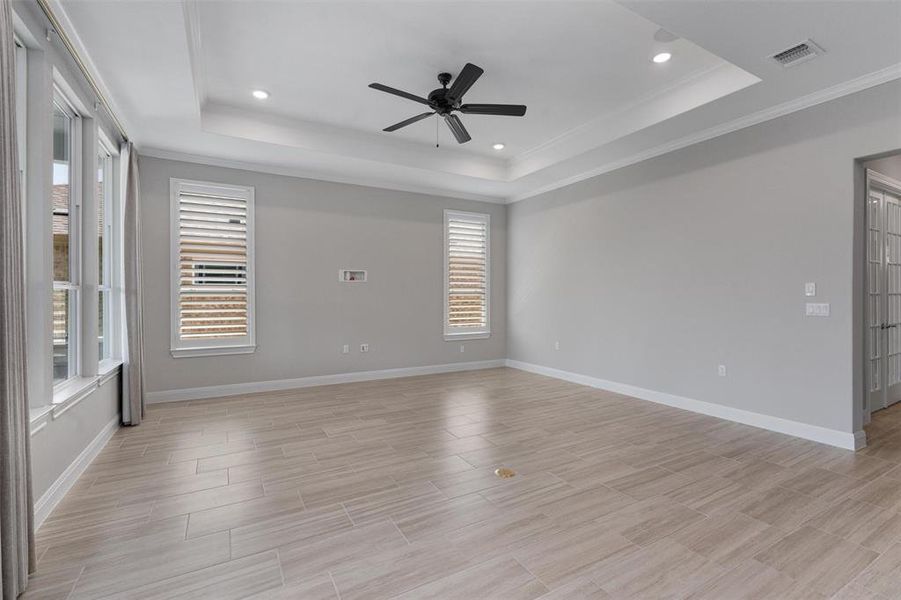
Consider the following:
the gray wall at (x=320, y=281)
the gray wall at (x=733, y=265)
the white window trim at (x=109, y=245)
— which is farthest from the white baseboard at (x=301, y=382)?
the gray wall at (x=733, y=265)

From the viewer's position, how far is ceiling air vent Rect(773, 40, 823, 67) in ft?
9.92

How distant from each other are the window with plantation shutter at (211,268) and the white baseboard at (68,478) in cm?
164

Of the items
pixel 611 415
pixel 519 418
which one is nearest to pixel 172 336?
pixel 519 418

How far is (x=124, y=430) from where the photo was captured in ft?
13.6

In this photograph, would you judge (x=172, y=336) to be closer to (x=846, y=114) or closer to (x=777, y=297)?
(x=777, y=297)

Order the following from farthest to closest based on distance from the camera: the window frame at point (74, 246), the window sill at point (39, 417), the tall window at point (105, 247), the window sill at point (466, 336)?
1. the window sill at point (466, 336)
2. the tall window at point (105, 247)
3. the window frame at point (74, 246)
4. the window sill at point (39, 417)

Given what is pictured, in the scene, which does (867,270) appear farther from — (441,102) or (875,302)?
(441,102)

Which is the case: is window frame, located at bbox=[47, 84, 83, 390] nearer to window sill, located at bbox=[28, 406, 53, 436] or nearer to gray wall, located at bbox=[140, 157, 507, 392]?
window sill, located at bbox=[28, 406, 53, 436]

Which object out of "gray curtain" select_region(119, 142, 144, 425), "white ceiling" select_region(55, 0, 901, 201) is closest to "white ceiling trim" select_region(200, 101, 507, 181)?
"white ceiling" select_region(55, 0, 901, 201)

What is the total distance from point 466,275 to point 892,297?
213 inches

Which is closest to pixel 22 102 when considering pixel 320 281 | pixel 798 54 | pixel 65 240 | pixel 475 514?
pixel 65 240

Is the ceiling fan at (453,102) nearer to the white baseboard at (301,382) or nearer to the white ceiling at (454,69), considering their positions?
the white ceiling at (454,69)

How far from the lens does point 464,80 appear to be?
339 centimetres

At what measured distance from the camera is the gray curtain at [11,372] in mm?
1742
